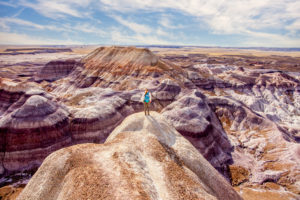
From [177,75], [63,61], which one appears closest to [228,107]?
[177,75]

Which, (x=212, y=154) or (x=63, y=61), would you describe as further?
(x=63, y=61)

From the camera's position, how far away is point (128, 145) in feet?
35.0

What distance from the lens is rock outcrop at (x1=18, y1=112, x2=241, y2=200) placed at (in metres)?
7.78

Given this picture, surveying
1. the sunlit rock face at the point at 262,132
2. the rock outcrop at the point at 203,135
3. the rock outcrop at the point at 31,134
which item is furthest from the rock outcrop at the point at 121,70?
the rock outcrop at the point at 31,134

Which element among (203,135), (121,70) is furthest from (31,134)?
(121,70)

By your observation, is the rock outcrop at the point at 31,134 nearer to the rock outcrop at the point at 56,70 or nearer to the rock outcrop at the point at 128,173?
the rock outcrop at the point at 128,173

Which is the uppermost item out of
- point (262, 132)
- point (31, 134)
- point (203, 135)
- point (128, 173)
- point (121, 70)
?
point (121, 70)

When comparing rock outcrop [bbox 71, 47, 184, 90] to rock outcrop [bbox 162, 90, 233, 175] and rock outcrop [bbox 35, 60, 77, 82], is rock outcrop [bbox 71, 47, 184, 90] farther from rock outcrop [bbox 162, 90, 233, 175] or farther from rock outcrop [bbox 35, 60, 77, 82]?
rock outcrop [bbox 162, 90, 233, 175]

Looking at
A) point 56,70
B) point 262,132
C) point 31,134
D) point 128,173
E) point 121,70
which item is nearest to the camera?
point 128,173

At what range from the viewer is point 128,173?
8.39 m

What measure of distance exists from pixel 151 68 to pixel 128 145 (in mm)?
38804

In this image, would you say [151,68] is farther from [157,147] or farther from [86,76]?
[157,147]

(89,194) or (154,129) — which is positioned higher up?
(154,129)

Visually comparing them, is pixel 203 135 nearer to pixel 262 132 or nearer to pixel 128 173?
pixel 262 132
